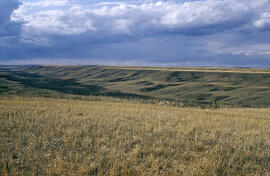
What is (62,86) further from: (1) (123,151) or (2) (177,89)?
(1) (123,151)

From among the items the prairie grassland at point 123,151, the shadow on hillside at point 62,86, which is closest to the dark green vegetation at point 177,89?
the shadow on hillside at point 62,86

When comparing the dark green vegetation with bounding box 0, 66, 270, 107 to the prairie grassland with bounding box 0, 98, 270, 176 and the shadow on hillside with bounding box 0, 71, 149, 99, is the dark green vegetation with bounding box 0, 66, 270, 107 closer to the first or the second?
the shadow on hillside with bounding box 0, 71, 149, 99

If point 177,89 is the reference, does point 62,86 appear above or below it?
above

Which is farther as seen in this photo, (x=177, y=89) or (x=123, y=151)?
(x=177, y=89)

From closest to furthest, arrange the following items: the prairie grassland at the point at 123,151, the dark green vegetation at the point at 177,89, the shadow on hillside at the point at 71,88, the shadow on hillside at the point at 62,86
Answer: the prairie grassland at the point at 123,151, the dark green vegetation at the point at 177,89, the shadow on hillside at the point at 71,88, the shadow on hillside at the point at 62,86

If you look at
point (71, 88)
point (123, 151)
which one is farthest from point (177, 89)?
point (123, 151)

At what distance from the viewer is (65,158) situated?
5695mm

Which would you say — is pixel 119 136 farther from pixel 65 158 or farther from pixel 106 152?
pixel 65 158

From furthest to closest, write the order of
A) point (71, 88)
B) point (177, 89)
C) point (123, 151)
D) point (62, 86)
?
1. point (62, 86)
2. point (177, 89)
3. point (71, 88)
4. point (123, 151)

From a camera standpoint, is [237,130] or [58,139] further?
[237,130]

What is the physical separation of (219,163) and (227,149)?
1466 mm

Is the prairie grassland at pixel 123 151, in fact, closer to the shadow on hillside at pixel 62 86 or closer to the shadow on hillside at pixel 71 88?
the shadow on hillside at pixel 71 88

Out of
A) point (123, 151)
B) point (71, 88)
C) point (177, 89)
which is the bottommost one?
point (177, 89)

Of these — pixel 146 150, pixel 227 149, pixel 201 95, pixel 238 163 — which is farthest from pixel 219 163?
pixel 201 95
